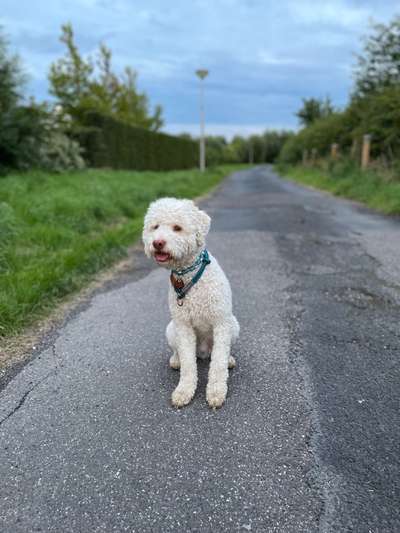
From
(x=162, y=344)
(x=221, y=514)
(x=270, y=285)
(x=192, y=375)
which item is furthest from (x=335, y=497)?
(x=270, y=285)

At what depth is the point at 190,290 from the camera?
107 inches

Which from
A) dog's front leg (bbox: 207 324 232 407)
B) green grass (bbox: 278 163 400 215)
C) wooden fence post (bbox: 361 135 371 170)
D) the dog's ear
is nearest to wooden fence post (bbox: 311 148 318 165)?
green grass (bbox: 278 163 400 215)

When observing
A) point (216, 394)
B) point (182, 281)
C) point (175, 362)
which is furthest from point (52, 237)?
point (216, 394)

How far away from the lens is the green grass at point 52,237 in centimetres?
404

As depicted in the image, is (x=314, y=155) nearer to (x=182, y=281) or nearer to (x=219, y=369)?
(x=182, y=281)

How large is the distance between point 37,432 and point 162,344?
4.24 ft

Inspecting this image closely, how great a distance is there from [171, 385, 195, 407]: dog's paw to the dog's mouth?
0.82m

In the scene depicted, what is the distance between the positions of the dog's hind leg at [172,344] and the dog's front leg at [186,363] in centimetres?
8

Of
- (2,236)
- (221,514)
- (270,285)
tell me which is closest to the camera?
(221,514)

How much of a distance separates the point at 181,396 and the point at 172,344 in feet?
1.38

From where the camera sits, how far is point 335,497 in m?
1.86

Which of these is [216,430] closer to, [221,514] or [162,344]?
[221,514]

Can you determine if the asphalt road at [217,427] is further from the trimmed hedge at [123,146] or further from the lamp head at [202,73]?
the lamp head at [202,73]


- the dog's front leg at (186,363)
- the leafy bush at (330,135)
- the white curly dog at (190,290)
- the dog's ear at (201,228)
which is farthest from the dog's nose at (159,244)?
the leafy bush at (330,135)
